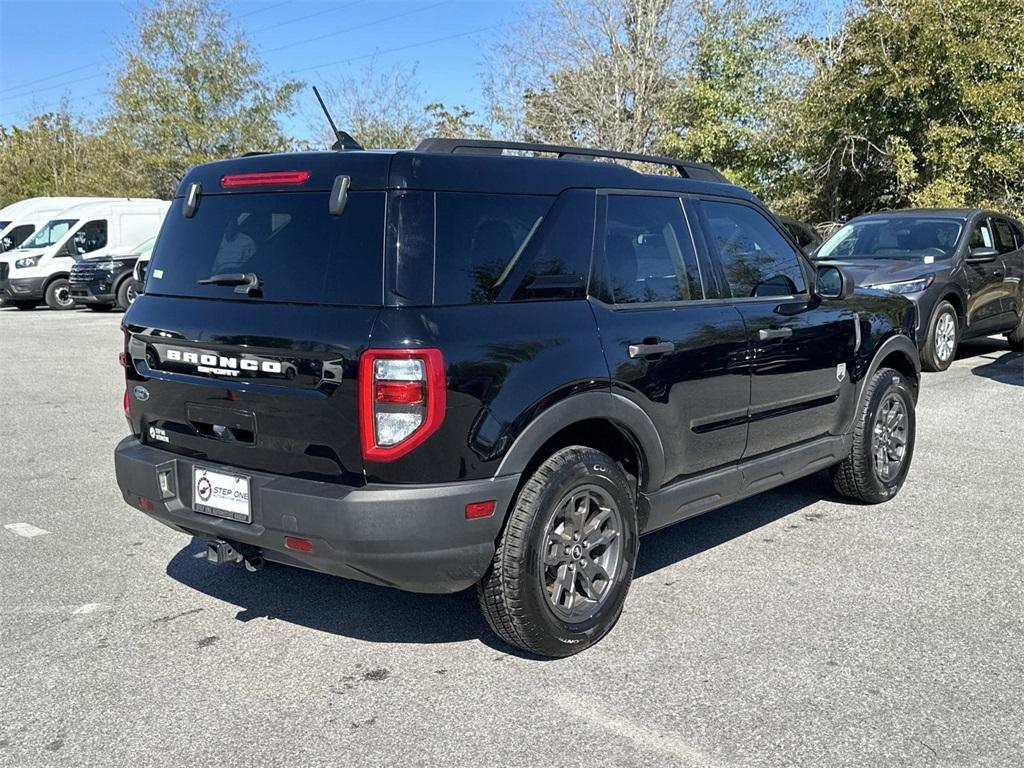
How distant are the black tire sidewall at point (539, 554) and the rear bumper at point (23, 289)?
68.2 feet

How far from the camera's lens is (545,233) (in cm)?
377

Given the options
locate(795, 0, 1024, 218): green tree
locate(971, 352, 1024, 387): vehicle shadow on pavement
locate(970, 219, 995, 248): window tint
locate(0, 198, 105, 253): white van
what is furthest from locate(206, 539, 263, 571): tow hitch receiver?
locate(0, 198, 105, 253): white van

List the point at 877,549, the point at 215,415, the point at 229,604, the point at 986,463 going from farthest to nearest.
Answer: the point at 986,463, the point at 877,549, the point at 229,604, the point at 215,415

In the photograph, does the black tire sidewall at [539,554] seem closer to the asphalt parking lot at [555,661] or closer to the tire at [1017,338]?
the asphalt parking lot at [555,661]

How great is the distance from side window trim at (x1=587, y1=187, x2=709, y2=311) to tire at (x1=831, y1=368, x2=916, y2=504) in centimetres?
167

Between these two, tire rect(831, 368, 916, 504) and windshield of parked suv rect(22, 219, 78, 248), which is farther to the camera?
windshield of parked suv rect(22, 219, 78, 248)

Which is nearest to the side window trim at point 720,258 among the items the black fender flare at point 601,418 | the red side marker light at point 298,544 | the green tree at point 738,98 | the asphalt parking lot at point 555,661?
the black fender flare at point 601,418

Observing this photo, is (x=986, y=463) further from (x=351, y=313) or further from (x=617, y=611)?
(x=351, y=313)

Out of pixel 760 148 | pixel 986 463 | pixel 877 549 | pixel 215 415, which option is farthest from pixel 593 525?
pixel 760 148

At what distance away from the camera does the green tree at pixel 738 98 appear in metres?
21.2

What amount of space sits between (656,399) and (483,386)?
97 centimetres

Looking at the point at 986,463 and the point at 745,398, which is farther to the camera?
the point at 986,463

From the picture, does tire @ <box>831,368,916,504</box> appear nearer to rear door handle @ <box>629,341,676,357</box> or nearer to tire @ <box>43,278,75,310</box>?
rear door handle @ <box>629,341,676,357</box>

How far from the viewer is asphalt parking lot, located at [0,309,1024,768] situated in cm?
310
